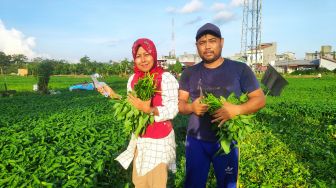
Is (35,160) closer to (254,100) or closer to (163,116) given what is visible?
(163,116)

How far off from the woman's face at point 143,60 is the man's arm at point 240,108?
943 mm

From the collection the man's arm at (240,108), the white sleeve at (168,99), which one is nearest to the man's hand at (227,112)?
the man's arm at (240,108)

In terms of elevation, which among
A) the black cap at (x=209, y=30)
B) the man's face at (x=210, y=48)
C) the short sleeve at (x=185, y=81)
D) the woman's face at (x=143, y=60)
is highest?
the black cap at (x=209, y=30)

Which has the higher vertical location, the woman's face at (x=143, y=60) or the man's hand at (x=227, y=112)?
the woman's face at (x=143, y=60)

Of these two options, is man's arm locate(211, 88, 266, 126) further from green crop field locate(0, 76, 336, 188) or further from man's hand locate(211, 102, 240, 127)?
green crop field locate(0, 76, 336, 188)

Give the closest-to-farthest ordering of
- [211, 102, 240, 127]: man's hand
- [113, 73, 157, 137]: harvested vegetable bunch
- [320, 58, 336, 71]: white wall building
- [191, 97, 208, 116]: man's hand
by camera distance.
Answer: [211, 102, 240, 127]: man's hand → [191, 97, 208, 116]: man's hand → [113, 73, 157, 137]: harvested vegetable bunch → [320, 58, 336, 71]: white wall building

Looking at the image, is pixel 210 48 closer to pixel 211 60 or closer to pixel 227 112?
pixel 211 60

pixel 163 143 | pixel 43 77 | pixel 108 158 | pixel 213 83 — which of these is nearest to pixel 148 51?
pixel 213 83

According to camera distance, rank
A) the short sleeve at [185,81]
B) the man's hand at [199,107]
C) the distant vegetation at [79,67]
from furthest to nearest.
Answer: the distant vegetation at [79,67], the short sleeve at [185,81], the man's hand at [199,107]

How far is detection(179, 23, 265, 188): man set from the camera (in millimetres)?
3609

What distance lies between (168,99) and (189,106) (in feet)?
0.82

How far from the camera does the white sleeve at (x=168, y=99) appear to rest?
3.56m

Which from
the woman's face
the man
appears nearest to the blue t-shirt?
the man

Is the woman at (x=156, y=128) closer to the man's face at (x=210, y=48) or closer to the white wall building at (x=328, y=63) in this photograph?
the man's face at (x=210, y=48)
